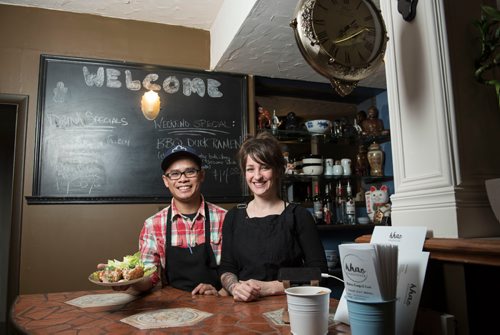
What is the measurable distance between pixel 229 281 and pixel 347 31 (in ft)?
3.70

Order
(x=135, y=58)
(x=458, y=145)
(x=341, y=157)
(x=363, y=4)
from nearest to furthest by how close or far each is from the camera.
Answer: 1. (x=458, y=145)
2. (x=363, y=4)
3. (x=135, y=58)
4. (x=341, y=157)

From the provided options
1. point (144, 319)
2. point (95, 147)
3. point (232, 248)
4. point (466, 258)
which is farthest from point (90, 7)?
point (466, 258)

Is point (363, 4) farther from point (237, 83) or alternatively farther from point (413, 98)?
point (237, 83)

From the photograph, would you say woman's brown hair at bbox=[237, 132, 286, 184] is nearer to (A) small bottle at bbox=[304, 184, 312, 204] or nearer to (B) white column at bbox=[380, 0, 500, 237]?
(B) white column at bbox=[380, 0, 500, 237]

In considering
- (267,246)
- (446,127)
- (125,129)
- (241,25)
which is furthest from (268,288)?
(125,129)

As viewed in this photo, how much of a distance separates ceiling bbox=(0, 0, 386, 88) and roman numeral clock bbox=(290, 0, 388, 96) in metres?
1.26

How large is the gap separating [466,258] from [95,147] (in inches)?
108

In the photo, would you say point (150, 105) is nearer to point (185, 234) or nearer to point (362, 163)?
point (185, 234)

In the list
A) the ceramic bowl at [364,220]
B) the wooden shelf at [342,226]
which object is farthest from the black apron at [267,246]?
the ceramic bowl at [364,220]

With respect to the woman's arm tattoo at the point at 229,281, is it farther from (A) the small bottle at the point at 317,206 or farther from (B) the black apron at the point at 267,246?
(A) the small bottle at the point at 317,206

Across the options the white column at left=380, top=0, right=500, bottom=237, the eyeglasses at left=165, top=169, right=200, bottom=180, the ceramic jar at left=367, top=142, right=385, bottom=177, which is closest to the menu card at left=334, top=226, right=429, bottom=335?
the white column at left=380, top=0, right=500, bottom=237

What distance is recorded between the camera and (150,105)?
315cm

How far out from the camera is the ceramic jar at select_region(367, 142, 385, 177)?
384cm

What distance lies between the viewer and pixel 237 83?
11.4ft
